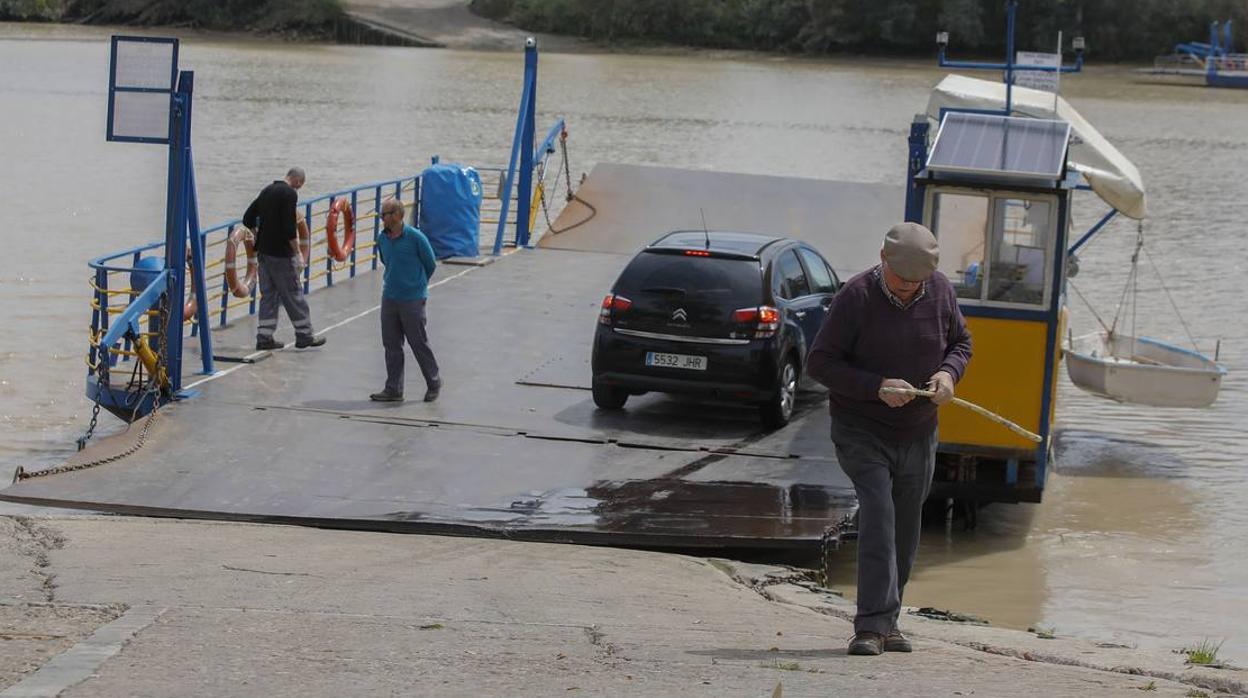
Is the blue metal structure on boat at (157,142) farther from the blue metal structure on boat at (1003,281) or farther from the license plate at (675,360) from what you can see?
the blue metal structure on boat at (1003,281)

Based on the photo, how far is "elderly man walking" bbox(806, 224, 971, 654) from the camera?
23.7 ft

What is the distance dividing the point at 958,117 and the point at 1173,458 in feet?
16.5

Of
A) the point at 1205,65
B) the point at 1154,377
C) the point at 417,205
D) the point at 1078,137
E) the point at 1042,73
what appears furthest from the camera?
the point at 1205,65

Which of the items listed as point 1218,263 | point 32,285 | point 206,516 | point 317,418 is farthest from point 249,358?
point 1218,263

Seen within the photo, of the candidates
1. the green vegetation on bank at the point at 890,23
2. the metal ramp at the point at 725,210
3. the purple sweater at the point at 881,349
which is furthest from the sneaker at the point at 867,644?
the green vegetation on bank at the point at 890,23

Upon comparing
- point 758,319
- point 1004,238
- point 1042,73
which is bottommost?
point 758,319

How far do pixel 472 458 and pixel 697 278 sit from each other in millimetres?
2564

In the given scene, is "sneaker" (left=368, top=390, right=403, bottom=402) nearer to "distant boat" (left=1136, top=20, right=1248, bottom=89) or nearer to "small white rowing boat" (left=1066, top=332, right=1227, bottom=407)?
"small white rowing boat" (left=1066, top=332, right=1227, bottom=407)

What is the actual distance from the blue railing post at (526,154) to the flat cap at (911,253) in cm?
1671

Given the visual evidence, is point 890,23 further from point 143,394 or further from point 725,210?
point 143,394

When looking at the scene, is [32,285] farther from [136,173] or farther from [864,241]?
[136,173]

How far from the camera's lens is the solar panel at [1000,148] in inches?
487

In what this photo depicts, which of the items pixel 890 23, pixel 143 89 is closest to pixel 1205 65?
pixel 890 23

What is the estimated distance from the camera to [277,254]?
15.7 metres
